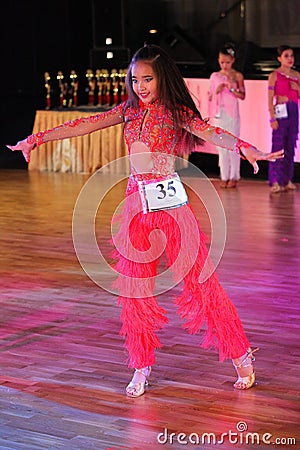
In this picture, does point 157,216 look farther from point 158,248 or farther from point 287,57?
point 287,57

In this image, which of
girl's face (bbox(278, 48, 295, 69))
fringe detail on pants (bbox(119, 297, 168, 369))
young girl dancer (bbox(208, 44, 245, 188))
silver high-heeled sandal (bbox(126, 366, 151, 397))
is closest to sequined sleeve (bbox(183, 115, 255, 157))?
fringe detail on pants (bbox(119, 297, 168, 369))

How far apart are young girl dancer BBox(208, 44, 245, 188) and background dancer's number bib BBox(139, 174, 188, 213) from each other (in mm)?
5709

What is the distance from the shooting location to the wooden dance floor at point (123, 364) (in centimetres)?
337

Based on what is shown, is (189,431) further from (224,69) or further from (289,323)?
(224,69)

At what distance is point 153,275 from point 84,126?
2.15ft

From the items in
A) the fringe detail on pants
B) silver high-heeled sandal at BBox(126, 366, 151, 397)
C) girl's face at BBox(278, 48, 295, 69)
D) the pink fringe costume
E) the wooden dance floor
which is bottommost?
the wooden dance floor

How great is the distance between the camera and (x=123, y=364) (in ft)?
13.6

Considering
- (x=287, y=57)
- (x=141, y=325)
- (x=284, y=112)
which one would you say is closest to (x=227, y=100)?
(x=284, y=112)

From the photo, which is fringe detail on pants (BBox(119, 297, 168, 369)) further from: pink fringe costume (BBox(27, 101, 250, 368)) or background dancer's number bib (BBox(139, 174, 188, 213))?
background dancer's number bib (BBox(139, 174, 188, 213))

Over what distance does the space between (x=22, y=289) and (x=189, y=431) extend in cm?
246

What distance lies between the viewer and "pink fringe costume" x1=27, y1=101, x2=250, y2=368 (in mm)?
3648

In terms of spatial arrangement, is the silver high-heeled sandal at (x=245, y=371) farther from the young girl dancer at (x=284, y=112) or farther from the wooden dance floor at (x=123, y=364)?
the young girl dancer at (x=284, y=112)

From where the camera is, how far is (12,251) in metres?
6.77

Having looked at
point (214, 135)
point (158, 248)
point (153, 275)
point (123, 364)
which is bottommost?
point (123, 364)
